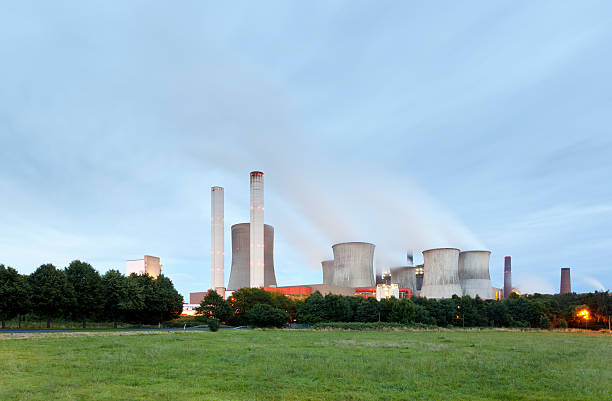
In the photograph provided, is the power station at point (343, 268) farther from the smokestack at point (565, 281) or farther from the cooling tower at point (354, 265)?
the smokestack at point (565, 281)

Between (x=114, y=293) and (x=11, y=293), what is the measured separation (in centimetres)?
1120

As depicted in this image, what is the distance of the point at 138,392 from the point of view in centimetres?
1150

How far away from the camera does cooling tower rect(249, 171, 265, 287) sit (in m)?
102

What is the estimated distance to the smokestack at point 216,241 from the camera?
371 feet

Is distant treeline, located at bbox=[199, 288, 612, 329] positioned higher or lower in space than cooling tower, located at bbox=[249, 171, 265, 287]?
lower

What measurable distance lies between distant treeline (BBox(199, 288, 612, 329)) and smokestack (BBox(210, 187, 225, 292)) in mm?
48814

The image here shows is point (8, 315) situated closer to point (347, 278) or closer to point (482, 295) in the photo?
point (347, 278)

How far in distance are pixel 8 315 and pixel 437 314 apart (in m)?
51.5

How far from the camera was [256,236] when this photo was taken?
103 meters

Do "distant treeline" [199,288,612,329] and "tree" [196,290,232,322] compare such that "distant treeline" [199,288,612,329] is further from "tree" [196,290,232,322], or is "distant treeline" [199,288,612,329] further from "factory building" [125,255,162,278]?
"factory building" [125,255,162,278]

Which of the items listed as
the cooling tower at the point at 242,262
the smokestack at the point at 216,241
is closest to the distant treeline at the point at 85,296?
the cooling tower at the point at 242,262

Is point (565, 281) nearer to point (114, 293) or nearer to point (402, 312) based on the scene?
point (402, 312)

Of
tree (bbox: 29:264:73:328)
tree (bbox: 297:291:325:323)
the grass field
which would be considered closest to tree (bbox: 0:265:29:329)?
tree (bbox: 29:264:73:328)

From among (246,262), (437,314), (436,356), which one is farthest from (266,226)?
(436,356)
